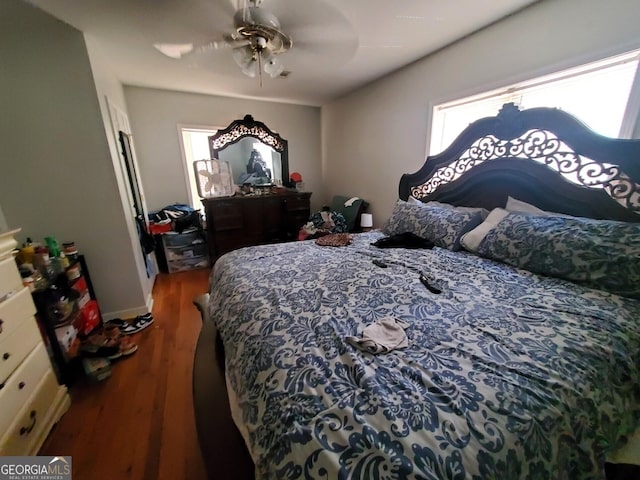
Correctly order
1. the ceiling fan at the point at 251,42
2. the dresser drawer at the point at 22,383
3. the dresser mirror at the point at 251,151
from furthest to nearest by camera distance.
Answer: the dresser mirror at the point at 251,151 → the ceiling fan at the point at 251,42 → the dresser drawer at the point at 22,383

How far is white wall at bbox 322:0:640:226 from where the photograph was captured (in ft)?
4.60

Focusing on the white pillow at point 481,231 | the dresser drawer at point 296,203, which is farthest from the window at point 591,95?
the dresser drawer at point 296,203

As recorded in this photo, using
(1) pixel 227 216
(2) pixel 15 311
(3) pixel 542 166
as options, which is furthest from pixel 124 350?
(3) pixel 542 166

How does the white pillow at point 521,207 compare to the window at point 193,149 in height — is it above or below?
below

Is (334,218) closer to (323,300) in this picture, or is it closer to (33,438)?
(323,300)

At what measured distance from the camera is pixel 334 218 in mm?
3393

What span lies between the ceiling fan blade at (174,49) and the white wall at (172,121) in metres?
1.21

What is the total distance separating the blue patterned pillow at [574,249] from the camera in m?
1.18

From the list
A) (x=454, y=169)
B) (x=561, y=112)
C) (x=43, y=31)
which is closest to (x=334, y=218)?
(x=454, y=169)

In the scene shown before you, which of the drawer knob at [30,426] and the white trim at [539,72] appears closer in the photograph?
the drawer knob at [30,426]

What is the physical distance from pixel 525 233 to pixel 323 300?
4.21ft

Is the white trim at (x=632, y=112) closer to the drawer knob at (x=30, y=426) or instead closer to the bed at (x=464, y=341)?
the bed at (x=464, y=341)

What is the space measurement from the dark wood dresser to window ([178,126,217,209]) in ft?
1.79

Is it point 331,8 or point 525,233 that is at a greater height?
point 331,8
